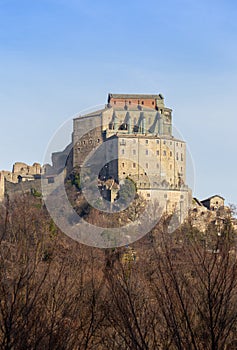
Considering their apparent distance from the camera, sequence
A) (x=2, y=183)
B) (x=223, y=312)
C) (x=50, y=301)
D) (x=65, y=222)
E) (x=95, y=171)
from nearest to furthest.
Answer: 1. (x=223, y=312)
2. (x=50, y=301)
3. (x=65, y=222)
4. (x=95, y=171)
5. (x=2, y=183)

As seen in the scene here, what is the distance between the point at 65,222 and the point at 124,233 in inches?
137

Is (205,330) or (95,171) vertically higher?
(95,171)

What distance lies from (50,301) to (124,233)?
35759 mm

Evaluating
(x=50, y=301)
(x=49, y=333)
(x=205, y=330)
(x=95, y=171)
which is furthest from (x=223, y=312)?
(x=95, y=171)

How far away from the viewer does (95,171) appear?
6462cm

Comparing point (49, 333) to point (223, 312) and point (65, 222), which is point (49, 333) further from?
point (65, 222)

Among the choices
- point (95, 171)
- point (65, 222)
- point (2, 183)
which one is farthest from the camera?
point (2, 183)

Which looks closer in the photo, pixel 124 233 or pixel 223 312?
pixel 223 312

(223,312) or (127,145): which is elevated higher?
(127,145)

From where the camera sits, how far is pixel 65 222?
4797 cm

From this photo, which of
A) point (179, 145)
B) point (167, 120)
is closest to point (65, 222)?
point (179, 145)

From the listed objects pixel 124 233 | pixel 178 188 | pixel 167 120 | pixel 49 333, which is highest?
pixel 167 120

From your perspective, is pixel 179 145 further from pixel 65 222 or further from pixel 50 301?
pixel 50 301

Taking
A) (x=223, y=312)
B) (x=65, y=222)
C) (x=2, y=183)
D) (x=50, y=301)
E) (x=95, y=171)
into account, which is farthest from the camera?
(x=2, y=183)
